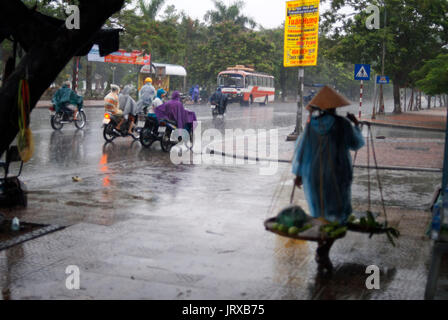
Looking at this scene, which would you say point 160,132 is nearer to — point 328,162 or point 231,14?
point 328,162

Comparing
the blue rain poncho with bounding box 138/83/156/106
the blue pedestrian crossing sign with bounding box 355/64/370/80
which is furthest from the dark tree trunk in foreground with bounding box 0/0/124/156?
the blue pedestrian crossing sign with bounding box 355/64/370/80

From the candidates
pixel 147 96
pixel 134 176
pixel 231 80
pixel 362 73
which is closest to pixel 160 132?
pixel 147 96

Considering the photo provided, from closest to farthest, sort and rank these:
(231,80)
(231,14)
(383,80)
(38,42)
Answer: (38,42) → (383,80) → (231,80) → (231,14)

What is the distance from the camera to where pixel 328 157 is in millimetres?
5480

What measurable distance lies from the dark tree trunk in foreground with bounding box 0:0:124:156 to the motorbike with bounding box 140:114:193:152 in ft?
25.8

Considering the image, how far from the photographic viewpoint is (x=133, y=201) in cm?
852

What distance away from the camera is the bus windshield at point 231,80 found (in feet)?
159

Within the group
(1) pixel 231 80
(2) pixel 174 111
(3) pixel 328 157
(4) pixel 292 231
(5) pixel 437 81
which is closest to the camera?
(4) pixel 292 231

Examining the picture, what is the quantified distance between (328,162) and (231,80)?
43929 millimetres

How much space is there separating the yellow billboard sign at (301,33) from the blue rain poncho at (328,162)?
12.1 m

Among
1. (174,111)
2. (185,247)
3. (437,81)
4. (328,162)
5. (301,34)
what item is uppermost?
(301,34)

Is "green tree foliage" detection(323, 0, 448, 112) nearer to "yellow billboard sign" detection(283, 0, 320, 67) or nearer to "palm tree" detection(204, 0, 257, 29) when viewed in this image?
"yellow billboard sign" detection(283, 0, 320, 67)
